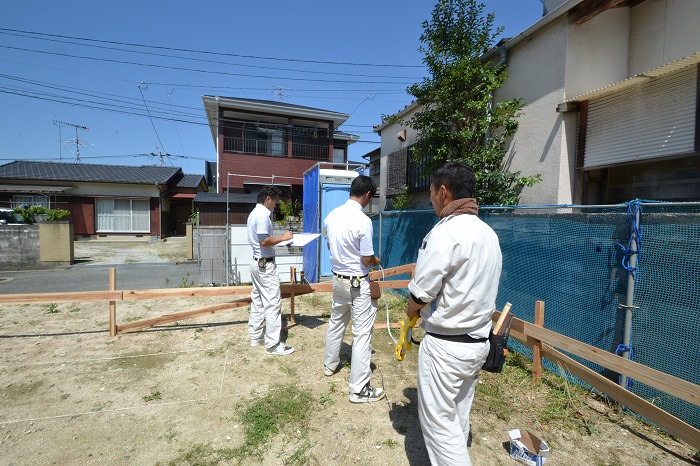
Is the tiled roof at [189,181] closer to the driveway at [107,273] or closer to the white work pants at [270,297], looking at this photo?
the driveway at [107,273]

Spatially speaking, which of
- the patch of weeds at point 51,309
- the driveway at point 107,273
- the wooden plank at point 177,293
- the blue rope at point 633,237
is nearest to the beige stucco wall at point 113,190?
the driveway at point 107,273

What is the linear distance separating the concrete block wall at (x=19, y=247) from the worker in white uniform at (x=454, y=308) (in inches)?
563

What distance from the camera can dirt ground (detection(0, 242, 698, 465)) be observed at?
2.48m

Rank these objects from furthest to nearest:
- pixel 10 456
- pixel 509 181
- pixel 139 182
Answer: pixel 139 182 → pixel 509 181 → pixel 10 456

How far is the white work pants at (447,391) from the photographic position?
189 centimetres

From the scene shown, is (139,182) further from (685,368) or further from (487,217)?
(685,368)

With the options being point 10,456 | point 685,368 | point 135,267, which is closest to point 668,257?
point 685,368

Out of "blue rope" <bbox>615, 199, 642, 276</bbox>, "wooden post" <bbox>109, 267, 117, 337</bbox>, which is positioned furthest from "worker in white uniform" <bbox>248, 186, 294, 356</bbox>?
"blue rope" <bbox>615, 199, 642, 276</bbox>

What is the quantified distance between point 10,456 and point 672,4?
8458 millimetres

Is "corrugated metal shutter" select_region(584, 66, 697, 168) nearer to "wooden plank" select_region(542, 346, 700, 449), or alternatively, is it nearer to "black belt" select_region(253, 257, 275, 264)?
"wooden plank" select_region(542, 346, 700, 449)

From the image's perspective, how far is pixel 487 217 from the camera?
4777 millimetres

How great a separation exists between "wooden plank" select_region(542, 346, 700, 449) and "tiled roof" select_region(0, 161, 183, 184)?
22625 mm

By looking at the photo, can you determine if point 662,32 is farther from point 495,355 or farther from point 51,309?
point 51,309

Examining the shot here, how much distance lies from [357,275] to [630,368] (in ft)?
7.37
